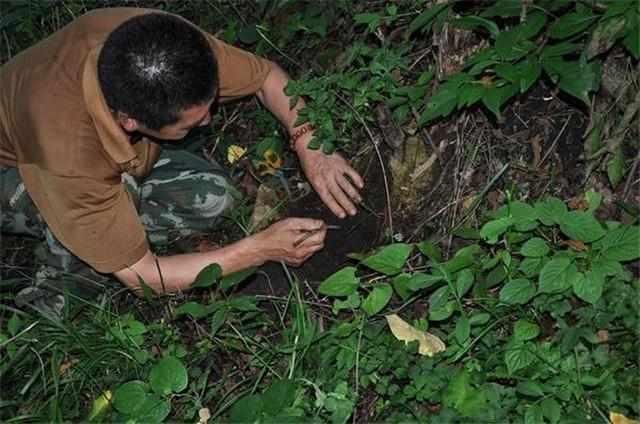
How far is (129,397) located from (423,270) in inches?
35.8

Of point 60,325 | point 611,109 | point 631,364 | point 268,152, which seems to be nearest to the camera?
point 631,364

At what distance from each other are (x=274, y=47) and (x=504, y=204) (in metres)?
1.18

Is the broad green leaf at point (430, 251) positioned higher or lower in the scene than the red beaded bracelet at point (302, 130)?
higher

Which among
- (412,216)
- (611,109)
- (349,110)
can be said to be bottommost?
(412,216)

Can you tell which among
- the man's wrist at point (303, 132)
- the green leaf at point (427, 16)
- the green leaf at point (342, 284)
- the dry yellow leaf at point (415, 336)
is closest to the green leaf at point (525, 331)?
the dry yellow leaf at point (415, 336)

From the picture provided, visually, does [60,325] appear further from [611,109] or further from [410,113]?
[611,109]

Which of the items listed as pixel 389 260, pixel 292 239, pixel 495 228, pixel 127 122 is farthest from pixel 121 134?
pixel 495 228

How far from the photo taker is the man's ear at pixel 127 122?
8.71 ft

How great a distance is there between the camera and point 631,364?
7.98 feet

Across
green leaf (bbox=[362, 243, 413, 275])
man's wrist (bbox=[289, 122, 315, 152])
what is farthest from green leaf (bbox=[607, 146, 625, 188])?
man's wrist (bbox=[289, 122, 315, 152])

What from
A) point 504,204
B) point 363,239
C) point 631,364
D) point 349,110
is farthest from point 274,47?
point 631,364

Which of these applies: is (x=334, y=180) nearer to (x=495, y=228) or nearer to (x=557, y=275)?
(x=495, y=228)

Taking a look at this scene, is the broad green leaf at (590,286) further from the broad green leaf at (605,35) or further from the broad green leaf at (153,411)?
the broad green leaf at (153,411)

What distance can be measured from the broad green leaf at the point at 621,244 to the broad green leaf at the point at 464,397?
18.1 inches
